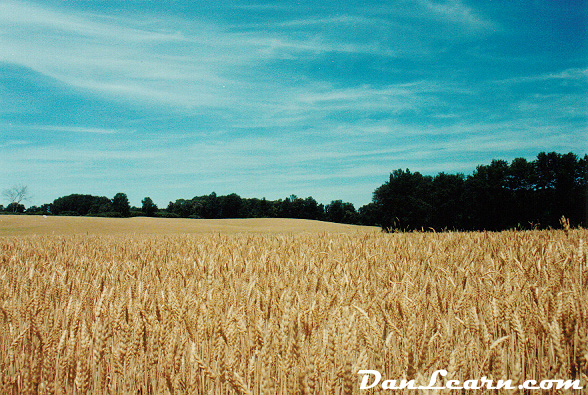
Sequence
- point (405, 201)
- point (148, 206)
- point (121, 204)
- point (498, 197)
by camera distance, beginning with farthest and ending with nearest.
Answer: point (148, 206)
point (121, 204)
point (405, 201)
point (498, 197)

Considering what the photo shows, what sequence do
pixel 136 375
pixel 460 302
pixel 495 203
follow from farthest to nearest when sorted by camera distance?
pixel 495 203, pixel 460 302, pixel 136 375

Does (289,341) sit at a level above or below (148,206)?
below

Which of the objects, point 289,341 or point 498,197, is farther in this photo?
point 498,197

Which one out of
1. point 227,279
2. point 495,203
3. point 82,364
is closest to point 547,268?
point 227,279

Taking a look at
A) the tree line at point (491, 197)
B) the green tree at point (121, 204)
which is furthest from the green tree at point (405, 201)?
the green tree at point (121, 204)

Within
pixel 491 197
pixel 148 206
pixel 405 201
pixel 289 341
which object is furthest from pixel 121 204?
pixel 289 341

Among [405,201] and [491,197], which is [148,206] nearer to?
[405,201]

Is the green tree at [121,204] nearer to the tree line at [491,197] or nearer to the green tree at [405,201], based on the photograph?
the tree line at [491,197]

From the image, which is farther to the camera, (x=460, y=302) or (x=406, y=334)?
(x=460, y=302)

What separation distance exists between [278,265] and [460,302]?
2.08 m

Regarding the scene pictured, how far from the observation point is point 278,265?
3.76m

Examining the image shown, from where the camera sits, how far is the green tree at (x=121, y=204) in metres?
84.8

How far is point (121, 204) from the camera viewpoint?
8950cm

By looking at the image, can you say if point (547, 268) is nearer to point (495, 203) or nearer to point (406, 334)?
point (406, 334)
